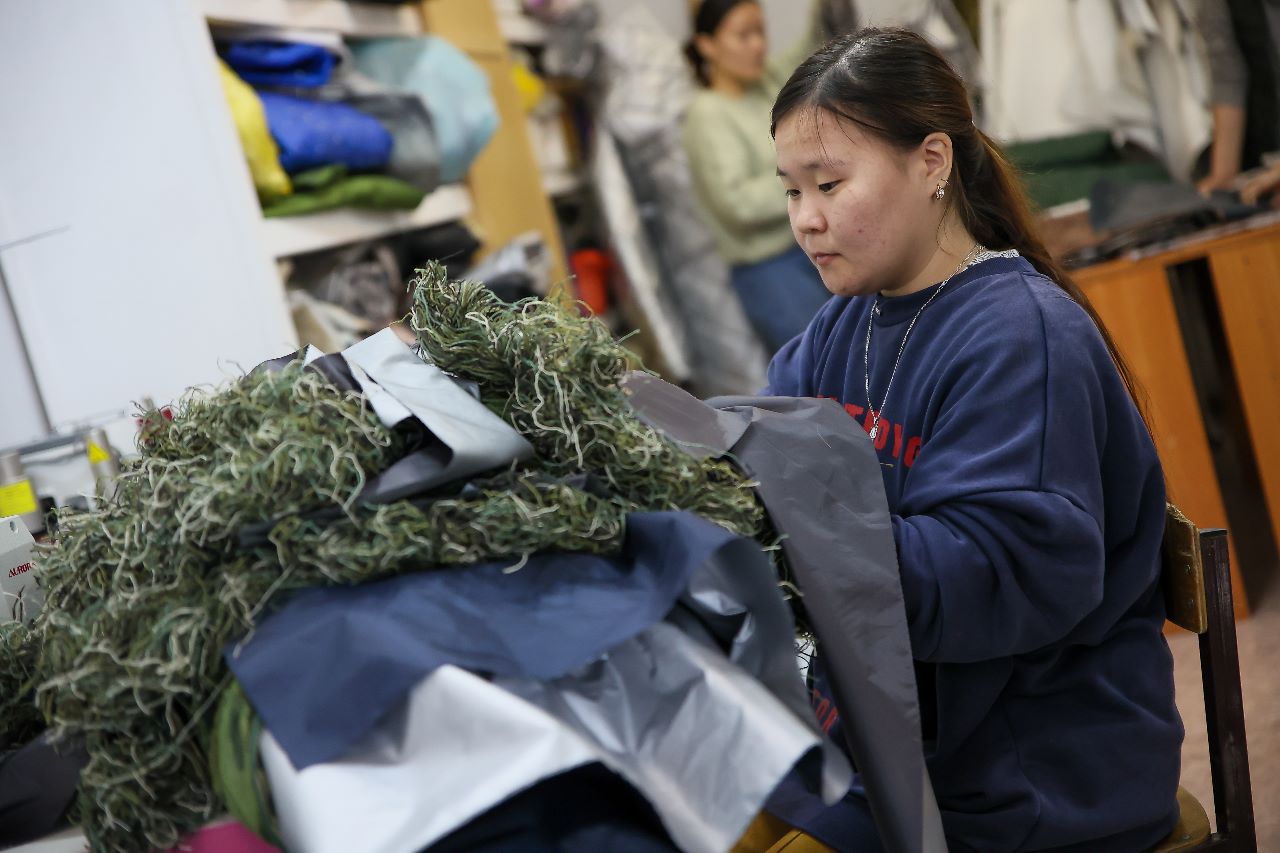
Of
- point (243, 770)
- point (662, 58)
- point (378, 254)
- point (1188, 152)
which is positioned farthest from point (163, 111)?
point (1188, 152)

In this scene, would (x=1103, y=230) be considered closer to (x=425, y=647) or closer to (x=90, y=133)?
(x=90, y=133)

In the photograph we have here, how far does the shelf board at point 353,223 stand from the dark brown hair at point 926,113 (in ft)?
4.00

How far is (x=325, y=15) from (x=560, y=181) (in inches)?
52.3

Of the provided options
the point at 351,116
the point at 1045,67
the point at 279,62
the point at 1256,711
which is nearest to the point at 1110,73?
the point at 1045,67

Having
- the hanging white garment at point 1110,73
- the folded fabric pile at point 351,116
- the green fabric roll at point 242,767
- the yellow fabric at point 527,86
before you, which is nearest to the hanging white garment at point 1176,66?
the hanging white garment at point 1110,73

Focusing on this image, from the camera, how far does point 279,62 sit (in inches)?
85.6

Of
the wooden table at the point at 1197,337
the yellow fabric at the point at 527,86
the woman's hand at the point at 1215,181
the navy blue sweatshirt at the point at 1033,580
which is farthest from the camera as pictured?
the yellow fabric at the point at 527,86

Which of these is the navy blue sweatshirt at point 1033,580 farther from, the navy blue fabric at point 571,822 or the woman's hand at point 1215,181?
the woman's hand at point 1215,181

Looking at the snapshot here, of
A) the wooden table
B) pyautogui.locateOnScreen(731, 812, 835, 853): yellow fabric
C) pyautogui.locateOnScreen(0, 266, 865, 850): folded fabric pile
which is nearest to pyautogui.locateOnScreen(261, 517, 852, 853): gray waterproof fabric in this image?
pyautogui.locateOnScreen(0, 266, 865, 850): folded fabric pile

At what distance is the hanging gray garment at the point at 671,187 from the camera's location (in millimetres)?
3551

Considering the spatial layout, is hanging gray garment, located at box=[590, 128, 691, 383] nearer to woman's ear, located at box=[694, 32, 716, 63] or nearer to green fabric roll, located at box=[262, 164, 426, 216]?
woman's ear, located at box=[694, 32, 716, 63]

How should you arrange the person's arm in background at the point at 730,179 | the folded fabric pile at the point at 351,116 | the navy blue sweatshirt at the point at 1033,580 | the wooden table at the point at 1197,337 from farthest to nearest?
1. the person's arm in background at the point at 730,179
2. the wooden table at the point at 1197,337
3. the folded fabric pile at the point at 351,116
4. the navy blue sweatshirt at the point at 1033,580

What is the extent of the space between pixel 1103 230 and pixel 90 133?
2.13 metres

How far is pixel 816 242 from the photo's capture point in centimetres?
114
